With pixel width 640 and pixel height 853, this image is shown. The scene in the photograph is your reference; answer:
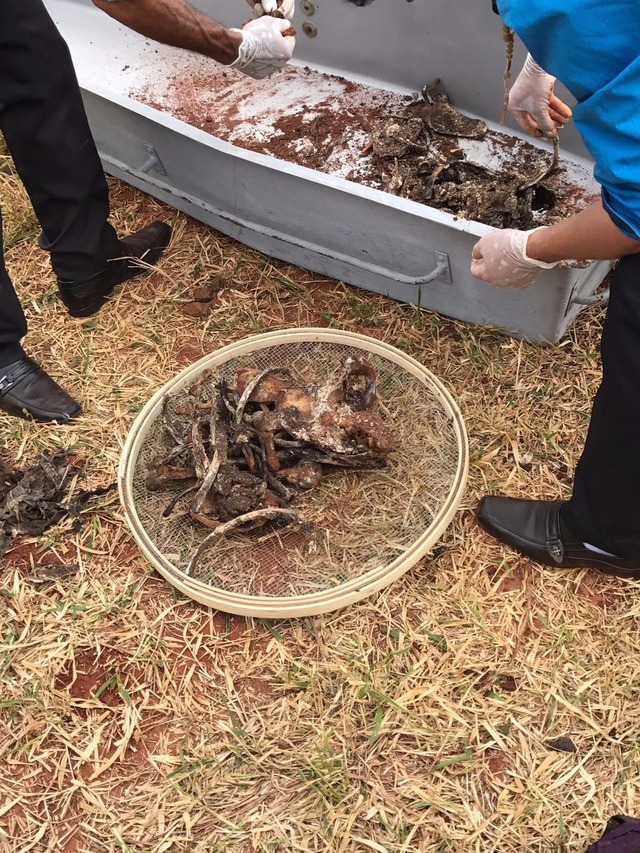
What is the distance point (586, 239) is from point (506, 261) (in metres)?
0.33

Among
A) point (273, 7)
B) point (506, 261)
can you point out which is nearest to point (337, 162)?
point (273, 7)

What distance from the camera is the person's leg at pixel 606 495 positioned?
1.21 m

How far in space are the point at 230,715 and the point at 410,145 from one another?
1.81 m

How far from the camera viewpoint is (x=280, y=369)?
178cm

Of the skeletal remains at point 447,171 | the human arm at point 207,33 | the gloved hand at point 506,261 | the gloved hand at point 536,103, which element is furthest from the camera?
the skeletal remains at point 447,171

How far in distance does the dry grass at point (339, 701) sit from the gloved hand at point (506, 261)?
0.43m

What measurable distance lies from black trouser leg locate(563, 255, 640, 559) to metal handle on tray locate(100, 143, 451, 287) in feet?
2.23

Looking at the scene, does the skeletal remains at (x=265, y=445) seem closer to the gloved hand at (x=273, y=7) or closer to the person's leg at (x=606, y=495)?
the person's leg at (x=606, y=495)

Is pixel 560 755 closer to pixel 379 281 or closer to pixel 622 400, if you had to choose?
pixel 622 400

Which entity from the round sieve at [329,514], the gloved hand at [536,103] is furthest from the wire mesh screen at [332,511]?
the gloved hand at [536,103]

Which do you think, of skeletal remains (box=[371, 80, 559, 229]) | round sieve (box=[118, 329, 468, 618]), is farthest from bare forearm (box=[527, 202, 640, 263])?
skeletal remains (box=[371, 80, 559, 229])

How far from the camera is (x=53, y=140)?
6.36ft

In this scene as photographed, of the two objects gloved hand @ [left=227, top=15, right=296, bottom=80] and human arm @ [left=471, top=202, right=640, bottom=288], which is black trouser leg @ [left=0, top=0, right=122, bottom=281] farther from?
human arm @ [left=471, top=202, right=640, bottom=288]

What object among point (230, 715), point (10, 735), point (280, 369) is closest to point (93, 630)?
point (10, 735)
